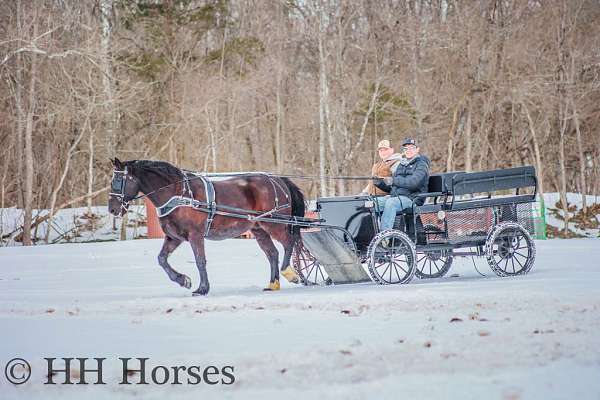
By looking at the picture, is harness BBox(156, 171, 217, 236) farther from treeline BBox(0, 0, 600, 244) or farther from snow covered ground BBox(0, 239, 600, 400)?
treeline BBox(0, 0, 600, 244)

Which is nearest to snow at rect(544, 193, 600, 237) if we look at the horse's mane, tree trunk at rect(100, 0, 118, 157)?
tree trunk at rect(100, 0, 118, 157)

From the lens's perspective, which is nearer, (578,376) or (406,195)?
(578,376)

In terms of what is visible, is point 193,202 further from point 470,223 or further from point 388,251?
point 470,223

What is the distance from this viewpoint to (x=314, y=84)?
40031mm

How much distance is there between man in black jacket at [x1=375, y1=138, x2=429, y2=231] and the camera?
43.0ft

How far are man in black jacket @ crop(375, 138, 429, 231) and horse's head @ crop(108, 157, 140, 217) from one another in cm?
310

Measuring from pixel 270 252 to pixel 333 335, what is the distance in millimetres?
5250

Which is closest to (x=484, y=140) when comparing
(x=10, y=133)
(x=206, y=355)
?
(x=10, y=133)

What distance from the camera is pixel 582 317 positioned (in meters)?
8.99

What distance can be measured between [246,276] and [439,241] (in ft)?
11.9

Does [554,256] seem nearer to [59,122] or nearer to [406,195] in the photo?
[406,195]

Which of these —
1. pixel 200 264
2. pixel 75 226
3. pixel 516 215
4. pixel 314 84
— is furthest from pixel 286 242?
pixel 314 84

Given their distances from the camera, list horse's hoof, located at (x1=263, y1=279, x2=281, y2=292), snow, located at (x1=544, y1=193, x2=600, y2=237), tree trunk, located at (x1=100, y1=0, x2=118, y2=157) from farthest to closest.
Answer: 1. snow, located at (x1=544, y1=193, x2=600, y2=237)
2. tree trunk, located at (x1=100, y1=0, x2=118, y2=157)
3. horse's hoof, located at (x1=263, y1=279, x2=281, y2=292)

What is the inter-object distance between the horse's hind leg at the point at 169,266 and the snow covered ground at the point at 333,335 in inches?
11.1
